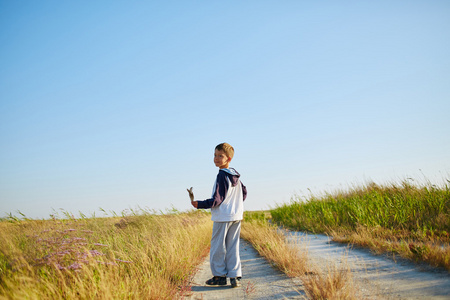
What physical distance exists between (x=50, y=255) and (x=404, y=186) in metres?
11.3

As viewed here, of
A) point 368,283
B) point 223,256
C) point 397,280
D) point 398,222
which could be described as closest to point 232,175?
point 223,256

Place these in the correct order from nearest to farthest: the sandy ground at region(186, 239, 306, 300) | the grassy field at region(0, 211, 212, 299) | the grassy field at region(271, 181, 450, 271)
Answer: the grassy field at region(0, 211, 212, 299) < the sandy ground at region(186, 239, 306, 300) < the grassy field at region(271, 181, 450, 271)

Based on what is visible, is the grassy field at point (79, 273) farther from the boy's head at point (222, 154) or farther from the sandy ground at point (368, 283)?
the boy's head at point (222, 154)

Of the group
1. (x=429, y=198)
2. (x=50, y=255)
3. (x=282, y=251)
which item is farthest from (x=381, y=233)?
(x=50, y=255)

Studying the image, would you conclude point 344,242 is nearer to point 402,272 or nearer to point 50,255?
point 402,272

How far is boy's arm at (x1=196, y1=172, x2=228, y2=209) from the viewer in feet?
12.5

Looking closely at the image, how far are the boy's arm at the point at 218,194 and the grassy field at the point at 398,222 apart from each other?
3.20 m

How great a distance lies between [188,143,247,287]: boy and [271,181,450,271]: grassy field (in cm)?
288

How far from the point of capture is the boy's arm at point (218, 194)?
3.80 metres

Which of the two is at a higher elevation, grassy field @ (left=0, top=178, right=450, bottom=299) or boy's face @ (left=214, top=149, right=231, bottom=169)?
boy's face @ (left=214, top=149, right=231, bottom=169)

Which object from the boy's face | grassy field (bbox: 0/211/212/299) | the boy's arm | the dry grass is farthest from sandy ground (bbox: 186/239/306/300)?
the boy's face

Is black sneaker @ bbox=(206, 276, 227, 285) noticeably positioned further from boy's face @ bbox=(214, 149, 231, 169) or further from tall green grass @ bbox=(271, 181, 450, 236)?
tall green grass @ bbox=(271, 181, 450, 236)

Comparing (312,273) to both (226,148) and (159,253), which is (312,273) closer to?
(226,148)

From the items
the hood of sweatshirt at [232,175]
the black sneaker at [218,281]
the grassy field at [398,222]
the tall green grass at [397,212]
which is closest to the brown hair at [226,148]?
the hood of sweatshirt at [232,175]
